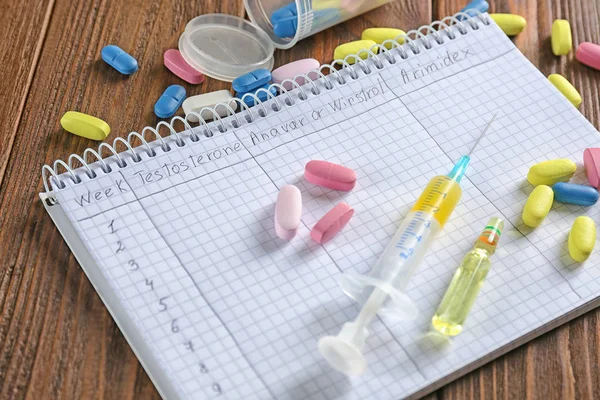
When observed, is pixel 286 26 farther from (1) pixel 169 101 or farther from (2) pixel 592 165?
(2) pixel 592 165

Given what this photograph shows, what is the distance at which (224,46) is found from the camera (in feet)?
4.65

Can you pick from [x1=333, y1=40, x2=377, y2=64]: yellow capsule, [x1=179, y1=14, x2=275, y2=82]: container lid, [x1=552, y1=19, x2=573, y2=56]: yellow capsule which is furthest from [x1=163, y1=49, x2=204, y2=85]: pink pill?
Answer: [x1=552, y1=19, x2=573, y2=56]: yellow capsule

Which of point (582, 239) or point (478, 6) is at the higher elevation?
point (478, 6)

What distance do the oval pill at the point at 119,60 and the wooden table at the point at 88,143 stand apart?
0.04ft

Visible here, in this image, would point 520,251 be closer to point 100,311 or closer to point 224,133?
point 224,133

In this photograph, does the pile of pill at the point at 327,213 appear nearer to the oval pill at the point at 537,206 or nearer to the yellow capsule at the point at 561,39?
the oval pill at the point at 537,206

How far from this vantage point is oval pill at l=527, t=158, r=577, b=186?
120 centimetres

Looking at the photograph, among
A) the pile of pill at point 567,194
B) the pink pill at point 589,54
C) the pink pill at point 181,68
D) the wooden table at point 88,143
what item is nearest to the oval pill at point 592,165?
the pile of pill at point 567,194

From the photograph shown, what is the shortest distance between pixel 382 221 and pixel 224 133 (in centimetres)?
28

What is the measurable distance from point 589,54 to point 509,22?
0.49 feet

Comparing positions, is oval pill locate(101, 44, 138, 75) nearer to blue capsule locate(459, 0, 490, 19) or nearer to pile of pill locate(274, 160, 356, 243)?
pile of pill locate(274, 160, 356, 243)

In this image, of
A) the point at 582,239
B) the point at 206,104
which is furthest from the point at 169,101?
the point at 582,239

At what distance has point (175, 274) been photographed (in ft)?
3.53

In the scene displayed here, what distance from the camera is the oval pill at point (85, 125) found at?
1.26 metres
